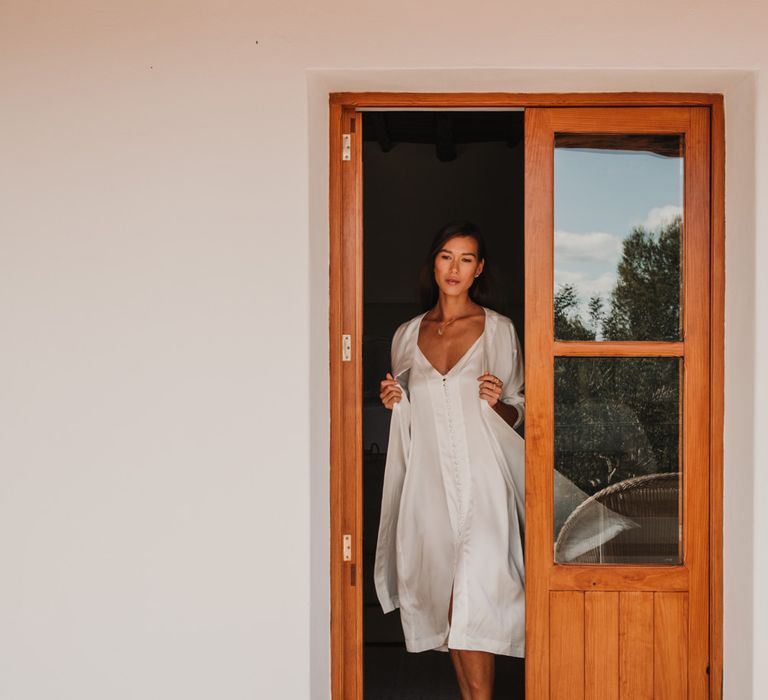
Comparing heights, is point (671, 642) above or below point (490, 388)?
below

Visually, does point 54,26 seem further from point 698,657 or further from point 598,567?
point 698,657

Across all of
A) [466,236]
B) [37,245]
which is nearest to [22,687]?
[37,245]

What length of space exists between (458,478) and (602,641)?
Answer: 2.93ft

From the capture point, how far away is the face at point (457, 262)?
11.1ft

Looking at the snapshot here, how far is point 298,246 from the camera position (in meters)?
2.34

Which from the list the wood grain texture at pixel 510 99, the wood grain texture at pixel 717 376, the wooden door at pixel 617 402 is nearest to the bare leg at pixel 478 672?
the wooden door at pixel 617 402

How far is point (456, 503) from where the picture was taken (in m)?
3.21

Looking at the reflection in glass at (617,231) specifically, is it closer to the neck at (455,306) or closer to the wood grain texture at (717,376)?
the wood grain texture at (717,376)

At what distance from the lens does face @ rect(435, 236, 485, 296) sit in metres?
3.39

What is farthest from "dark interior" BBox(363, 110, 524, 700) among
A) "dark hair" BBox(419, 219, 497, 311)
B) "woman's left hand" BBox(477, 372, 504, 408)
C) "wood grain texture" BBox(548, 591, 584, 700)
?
"wood grain texture" BBox(548, 591, 584, 700)

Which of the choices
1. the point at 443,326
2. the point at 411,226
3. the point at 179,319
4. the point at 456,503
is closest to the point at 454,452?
the point at 456,503

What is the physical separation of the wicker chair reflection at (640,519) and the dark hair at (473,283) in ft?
3.88

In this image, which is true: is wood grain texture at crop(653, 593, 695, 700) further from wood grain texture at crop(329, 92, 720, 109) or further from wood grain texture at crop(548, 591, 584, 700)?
wood grain texture at crop(329, 92, 720, 109)

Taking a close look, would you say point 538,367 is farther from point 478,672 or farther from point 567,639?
point 478,672
